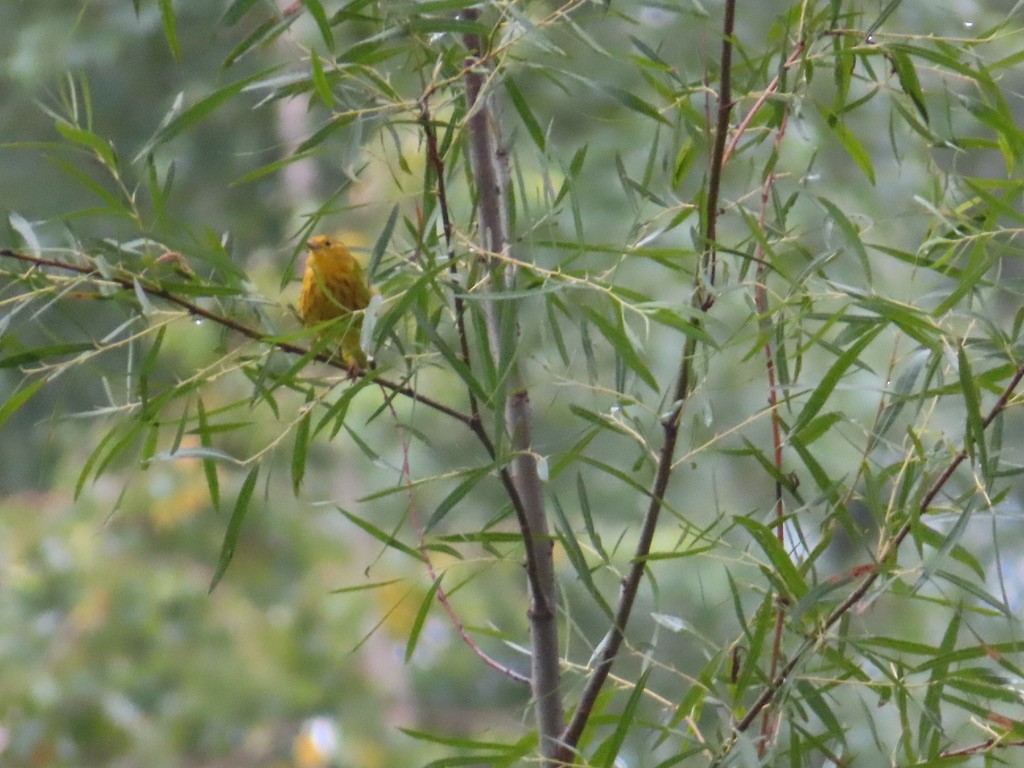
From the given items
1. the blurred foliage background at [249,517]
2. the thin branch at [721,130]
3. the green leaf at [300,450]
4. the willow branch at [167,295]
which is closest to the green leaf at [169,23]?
the willow branch at [167,295]

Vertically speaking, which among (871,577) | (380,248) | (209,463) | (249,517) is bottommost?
(249,517)

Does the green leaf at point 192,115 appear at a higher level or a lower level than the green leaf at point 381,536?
higher

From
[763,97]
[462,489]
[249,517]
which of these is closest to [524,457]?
[462,489]

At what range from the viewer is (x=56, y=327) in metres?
3.69

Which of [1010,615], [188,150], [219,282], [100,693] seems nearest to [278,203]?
[188,150]

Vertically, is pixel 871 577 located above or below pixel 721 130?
below

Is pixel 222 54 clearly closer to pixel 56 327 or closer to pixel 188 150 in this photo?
pixel 188 150

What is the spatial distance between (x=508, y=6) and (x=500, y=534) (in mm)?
384

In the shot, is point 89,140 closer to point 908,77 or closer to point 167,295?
point 167,295

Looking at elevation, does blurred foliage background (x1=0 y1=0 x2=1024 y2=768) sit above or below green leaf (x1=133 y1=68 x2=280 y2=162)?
below

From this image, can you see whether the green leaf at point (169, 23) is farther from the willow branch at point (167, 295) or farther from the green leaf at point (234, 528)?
the green leaf at point (234, 528)

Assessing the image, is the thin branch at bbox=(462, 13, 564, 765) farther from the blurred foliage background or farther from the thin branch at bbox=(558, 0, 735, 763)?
the blurred foliage background

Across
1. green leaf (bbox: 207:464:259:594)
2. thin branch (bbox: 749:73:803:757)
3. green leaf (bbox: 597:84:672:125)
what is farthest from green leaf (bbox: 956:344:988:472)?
green leaf (bbox: 207:464:259:594)

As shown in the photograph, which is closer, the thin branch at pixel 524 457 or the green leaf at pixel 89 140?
the green leaf at pixel 89 140
